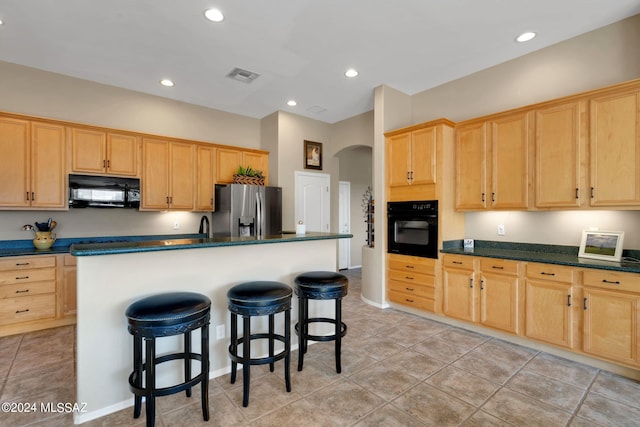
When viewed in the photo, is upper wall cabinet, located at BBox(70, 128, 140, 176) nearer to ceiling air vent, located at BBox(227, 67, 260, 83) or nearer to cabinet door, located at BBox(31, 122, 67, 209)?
cabinet door, located at BBox(31, 122, 67, 209)

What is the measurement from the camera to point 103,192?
3988 mm

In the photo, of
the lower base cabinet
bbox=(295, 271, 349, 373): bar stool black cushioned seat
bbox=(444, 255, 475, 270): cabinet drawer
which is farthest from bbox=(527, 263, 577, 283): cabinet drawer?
the lower base cabinet

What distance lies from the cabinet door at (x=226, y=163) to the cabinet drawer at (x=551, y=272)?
172 inches

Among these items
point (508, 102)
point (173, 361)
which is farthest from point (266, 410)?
point (508, 102)

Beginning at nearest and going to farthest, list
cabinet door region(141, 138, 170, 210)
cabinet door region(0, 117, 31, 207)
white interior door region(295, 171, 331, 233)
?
1. cabinet door region(0, 117, 31, 207)
2. cabinet door region(141, 138, 170, 210)
3. white interior door region(295, 171, 331, 233)

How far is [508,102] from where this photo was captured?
3613 mm

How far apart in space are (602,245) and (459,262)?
4.23ft

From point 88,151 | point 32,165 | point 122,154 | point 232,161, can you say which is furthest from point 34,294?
point 232,161

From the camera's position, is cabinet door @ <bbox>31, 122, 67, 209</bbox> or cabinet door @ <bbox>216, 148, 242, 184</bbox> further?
cabinet door @ <bbox>216, 148, 242, 184</bbox>

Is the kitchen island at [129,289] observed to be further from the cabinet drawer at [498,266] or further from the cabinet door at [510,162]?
the cabinet door at [510,162]

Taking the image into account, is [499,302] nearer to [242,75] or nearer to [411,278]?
[411,278]

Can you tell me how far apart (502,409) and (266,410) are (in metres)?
1.65

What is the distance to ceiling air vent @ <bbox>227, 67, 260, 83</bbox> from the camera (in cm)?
385

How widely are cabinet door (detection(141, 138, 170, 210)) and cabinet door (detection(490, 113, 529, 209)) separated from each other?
14.6 ft
